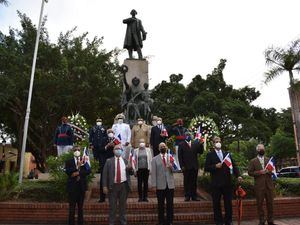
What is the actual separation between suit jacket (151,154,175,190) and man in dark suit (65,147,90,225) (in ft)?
5.29

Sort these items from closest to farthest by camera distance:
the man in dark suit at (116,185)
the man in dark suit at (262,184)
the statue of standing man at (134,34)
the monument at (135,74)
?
the man in dark suit at (116,185), the man in dark suit at (262,184), the monument at (135,74), the statue of standing man at (134,34)

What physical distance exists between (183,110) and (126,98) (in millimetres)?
15185

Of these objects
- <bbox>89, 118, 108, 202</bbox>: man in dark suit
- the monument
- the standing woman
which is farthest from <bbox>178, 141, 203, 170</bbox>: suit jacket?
the monument

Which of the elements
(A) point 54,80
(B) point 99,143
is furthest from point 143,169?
(A) point 54,80

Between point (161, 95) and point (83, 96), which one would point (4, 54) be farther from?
point (161, 95)

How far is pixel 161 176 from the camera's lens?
880 cm

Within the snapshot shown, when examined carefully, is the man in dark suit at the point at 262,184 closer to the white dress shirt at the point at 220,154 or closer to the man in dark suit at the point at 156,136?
the white dress shirt at the point at 220,154

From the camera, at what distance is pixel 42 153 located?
89.8ft

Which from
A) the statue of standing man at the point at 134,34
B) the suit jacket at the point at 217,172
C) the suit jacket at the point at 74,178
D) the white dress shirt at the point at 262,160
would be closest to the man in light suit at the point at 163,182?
the suit jacket at the point at 217,172

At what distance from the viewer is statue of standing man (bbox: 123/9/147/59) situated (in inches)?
701

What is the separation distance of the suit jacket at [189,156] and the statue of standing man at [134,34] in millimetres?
8758

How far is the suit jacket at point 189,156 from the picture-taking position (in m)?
10.1

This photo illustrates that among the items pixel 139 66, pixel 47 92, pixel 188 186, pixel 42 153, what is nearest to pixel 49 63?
pixel 47 92

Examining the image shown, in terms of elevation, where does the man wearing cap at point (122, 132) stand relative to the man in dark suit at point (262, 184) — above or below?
above
